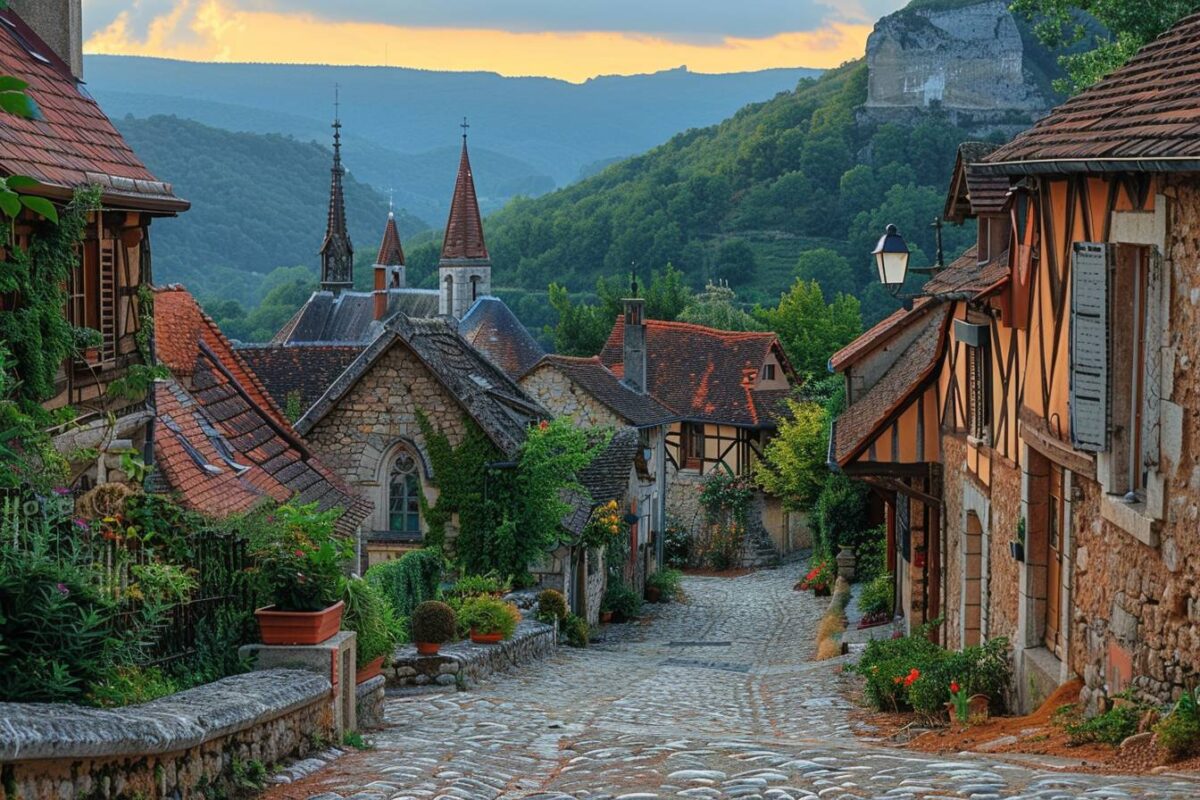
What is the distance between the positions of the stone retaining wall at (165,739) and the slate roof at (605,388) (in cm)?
2956

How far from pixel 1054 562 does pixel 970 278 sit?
360 cm

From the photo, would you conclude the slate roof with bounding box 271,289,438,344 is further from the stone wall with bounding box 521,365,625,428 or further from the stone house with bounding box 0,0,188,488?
the stone house with bounding box 0,0,188,488

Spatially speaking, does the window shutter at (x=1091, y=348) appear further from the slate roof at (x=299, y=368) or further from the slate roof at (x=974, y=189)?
the slate roof at (x=299, y=368)

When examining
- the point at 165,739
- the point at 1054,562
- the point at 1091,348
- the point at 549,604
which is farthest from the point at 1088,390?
the point at 549,604

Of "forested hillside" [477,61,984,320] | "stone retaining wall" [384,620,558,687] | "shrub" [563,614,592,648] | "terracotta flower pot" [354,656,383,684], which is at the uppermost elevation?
"forested hillside" [477,61,984,320]

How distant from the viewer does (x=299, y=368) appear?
108ft

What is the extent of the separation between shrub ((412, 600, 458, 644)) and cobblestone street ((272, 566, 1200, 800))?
28.5 inches

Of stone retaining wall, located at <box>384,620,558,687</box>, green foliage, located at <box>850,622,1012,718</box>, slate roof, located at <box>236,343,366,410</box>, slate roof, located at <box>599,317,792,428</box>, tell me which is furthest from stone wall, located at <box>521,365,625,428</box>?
green foliage, located at <box>850,622,1012,718</box>

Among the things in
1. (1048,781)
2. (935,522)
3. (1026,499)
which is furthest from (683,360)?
(1048,781)

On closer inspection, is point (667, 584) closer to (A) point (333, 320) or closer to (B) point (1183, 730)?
(B) point (1183, 730)

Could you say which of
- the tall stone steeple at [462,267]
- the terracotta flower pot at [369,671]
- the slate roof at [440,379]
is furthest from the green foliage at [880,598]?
the tall stone steeple at [462,267]

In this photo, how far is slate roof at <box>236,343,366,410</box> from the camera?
31.9m

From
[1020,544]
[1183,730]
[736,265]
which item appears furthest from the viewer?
[736,265]

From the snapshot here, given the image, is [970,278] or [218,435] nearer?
[970,278]
